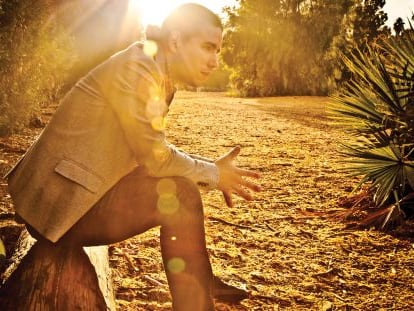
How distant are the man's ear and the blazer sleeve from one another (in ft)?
0.58

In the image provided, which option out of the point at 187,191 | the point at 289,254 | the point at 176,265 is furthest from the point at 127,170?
the point at 289,254

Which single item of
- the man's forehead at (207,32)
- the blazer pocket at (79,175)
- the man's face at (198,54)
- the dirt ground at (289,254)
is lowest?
the dirt ground at (289,254)

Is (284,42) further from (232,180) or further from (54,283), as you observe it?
(54,283)

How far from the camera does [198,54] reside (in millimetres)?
1912

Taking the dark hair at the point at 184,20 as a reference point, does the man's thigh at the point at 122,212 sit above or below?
below

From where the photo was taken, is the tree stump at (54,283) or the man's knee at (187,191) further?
the man's knee at (187,191)

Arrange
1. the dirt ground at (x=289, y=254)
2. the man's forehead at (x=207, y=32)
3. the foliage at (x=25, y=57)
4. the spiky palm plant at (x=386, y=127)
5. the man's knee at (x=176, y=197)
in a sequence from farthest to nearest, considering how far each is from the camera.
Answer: the foliage at (x=25, y=57) < the spiky palm plant at (x=386, y=127) < the dirt ground at (x=289, y=254) < the man's forehead at (x=207, y=32) < the man's knee at (x=176, y=197)

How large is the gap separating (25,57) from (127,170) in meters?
6.77

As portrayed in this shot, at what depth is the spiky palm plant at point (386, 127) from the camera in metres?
3.55

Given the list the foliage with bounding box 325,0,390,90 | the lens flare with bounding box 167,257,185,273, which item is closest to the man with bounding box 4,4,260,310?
the lens flare with bounding box 167,257,185,273

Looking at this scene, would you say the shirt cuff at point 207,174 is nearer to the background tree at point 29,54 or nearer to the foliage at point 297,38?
the background tree at point 29,54

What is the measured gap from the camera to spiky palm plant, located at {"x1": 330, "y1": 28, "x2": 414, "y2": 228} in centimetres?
355

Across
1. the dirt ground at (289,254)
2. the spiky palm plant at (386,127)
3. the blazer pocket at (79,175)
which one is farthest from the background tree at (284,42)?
the blazer pocket at (79,175)

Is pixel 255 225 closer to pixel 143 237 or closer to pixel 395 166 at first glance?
pixel 143 237
